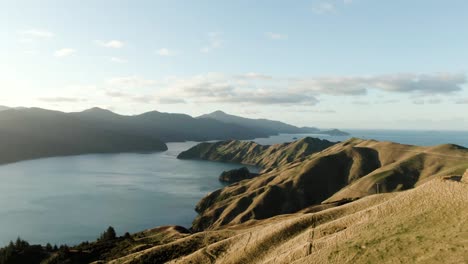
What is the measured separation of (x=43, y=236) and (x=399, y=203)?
451ft

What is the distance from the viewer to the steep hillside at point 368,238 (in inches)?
1271

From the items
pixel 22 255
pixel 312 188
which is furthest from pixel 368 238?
pixel 312 188

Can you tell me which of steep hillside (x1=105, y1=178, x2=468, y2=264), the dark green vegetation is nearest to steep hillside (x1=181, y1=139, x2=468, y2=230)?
the dark green vegetation

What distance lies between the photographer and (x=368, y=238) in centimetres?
3744

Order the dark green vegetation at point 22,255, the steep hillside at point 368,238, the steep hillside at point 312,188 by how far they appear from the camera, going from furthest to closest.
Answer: the steep hillside at point 312,188, the dark green vegetation at point 22,255, the steep hillside at point 368,238

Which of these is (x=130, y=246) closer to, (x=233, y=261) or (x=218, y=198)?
(x=233, y=261)

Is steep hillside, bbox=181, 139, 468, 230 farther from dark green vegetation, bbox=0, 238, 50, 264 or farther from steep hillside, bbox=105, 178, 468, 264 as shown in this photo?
steep hillside, bbox=105, 178, 468, 264

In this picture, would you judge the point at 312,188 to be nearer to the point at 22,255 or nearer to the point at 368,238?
the point at 22,255

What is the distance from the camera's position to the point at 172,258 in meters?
56.1

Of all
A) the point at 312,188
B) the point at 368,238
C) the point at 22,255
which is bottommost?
the point at 312,188

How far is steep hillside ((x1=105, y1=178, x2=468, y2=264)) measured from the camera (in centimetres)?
3228

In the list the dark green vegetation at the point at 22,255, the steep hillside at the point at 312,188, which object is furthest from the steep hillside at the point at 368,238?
the steep hillside at the point at 312,188

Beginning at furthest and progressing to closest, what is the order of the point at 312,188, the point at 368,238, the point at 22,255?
the point at 312,188
the point at 22,255
the point at 368,238

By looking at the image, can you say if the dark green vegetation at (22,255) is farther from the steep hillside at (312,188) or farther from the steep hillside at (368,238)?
the steep hillside at (312,188)
